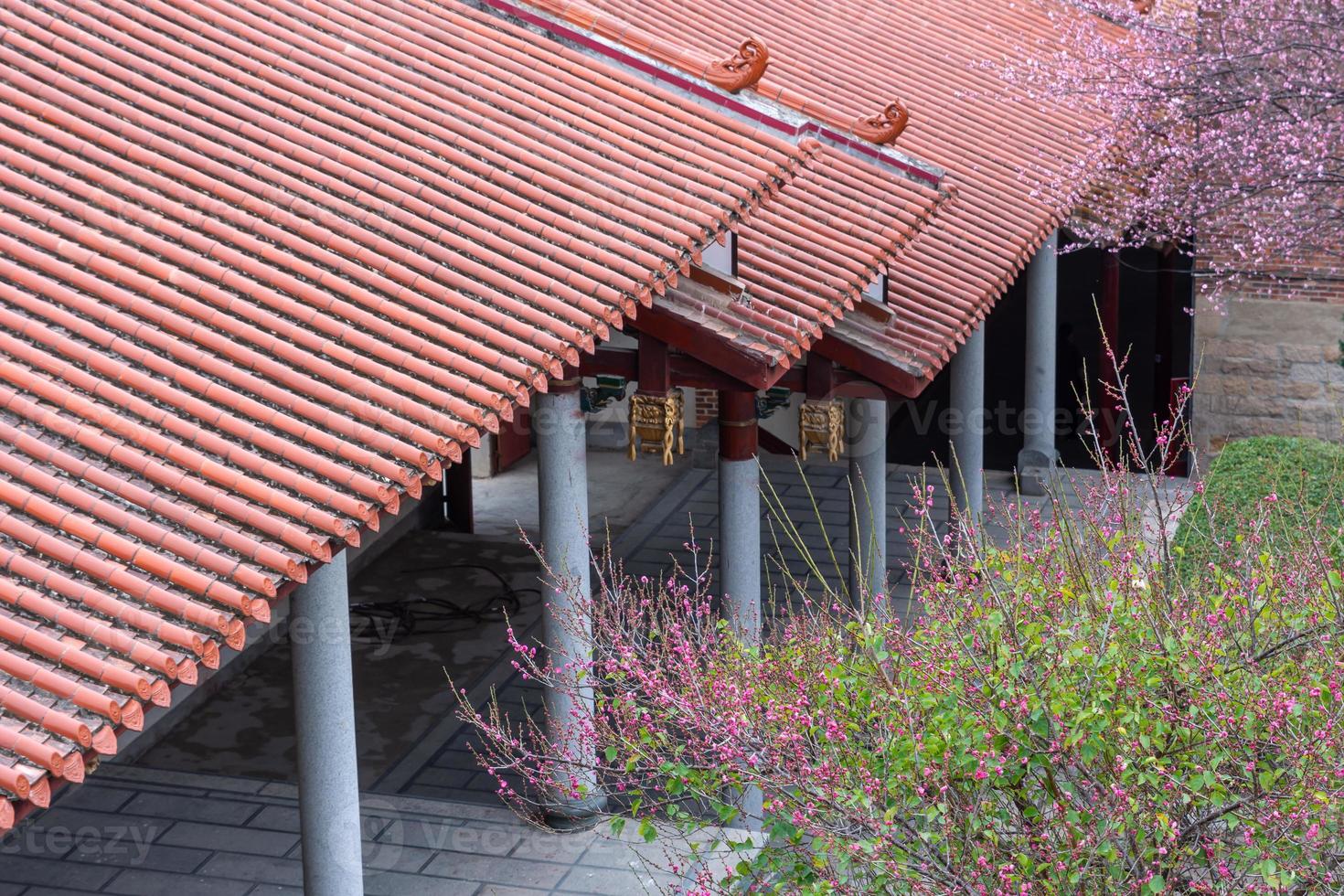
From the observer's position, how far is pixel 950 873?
19.0ft

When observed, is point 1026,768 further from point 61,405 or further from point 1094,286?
point 1094,286

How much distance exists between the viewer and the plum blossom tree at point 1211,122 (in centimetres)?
1466

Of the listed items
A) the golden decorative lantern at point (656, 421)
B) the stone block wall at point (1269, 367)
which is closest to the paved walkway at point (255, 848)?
the golden decorative lantern at point (656, 421)

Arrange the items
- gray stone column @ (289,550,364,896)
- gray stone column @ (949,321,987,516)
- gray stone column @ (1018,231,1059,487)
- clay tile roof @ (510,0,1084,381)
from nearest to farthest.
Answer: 1. gray stone column @ (289,550,364,896)
2. clay tile roof @ (510,0,1084,381)
3. gray stone column @ (949,321,987,516)
4. gray stone column @ (1018,231,1059,487)

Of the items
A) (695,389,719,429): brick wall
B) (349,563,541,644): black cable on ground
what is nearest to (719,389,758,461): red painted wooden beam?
(349,563,541,644): black cable on ground

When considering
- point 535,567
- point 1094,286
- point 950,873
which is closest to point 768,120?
point 950,873

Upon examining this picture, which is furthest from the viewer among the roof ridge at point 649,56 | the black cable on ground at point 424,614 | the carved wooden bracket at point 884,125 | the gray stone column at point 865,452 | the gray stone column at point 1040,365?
the gray stone column at point 1040,365

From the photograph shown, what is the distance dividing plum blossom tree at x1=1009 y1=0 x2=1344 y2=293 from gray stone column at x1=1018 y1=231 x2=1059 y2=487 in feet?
2.12

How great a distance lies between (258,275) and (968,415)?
9.34m

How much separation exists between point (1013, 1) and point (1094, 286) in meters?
3.29

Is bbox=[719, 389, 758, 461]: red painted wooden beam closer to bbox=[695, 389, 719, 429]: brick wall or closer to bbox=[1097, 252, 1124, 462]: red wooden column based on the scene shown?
bbox=[1097, 252, 1124, 462]: red wooden column

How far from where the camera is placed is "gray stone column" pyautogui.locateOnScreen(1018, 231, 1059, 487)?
57.4 feet

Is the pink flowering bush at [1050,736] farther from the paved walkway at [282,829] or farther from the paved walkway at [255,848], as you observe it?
the paved walkway at [255,848]

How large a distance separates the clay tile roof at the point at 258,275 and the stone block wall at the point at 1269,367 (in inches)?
455
